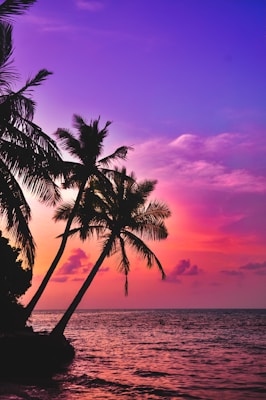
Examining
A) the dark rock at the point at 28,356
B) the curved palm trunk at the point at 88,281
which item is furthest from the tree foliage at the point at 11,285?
the curved palm trunk at the point at 88,281

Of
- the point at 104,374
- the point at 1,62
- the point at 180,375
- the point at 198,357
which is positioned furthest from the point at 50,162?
the point at 198,357

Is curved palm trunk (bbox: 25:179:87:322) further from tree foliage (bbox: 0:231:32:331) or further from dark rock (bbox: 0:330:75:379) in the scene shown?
dark rock (bbox: 0:330:75:379)

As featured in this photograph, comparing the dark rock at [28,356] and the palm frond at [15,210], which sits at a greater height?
the palm frond at [15,210]

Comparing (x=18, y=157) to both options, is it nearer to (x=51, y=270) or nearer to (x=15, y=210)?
(x=15, y=210)

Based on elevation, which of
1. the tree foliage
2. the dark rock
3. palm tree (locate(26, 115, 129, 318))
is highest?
palm tree (locate(26, 115, 129, 318))

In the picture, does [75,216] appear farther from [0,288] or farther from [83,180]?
[0,288]

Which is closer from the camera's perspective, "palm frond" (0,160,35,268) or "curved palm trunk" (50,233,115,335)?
"palm frond" (0,160,35,268)

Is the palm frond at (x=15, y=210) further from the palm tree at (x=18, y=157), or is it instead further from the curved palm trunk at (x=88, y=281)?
the curved palm trunk at (x=88, y=281)

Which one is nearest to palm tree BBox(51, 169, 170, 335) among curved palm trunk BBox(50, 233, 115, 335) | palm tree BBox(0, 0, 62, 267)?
curved palm trunk BBox(50, 233, 115, 335)

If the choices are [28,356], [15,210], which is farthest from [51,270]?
[15,210]

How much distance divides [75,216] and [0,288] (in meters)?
5.95

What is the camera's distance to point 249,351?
3123cm

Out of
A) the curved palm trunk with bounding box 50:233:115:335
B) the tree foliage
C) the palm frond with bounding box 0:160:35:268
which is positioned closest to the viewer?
the palm frond with bounding box 0:160:35:268

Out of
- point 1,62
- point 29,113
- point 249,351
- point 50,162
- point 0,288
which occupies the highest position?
point 1,62
